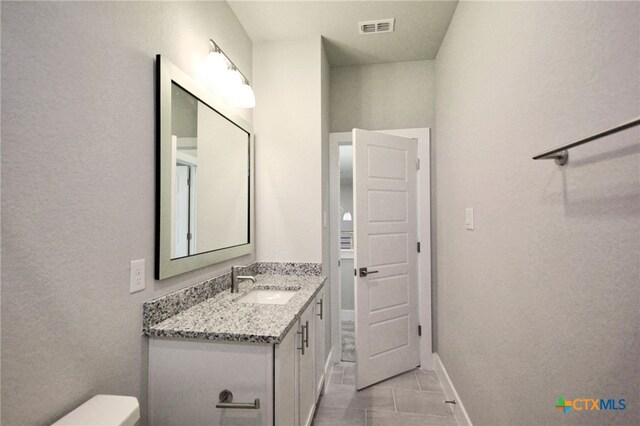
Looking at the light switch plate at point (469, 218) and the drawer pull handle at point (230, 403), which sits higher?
the light switch plate at point (469, 218)

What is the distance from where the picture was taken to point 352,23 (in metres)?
2.20

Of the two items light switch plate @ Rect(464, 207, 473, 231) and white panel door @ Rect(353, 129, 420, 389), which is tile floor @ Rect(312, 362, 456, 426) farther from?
light switch plate @ Rect(464, 207, 473, 231)

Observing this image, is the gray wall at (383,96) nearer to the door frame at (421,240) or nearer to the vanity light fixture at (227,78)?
the door frame at (421,240)

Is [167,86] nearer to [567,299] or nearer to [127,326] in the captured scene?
[127,326]

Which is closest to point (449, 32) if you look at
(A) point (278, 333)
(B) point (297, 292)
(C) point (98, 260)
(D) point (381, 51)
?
(D) point (381, 51)

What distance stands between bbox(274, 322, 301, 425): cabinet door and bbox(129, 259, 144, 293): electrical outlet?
1.94 ft

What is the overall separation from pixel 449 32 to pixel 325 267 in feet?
6.62

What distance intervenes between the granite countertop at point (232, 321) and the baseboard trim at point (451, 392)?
3.92ft

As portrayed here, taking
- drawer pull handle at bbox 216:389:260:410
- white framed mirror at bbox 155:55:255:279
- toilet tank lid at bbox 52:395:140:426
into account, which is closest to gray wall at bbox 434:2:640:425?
drawer pull handle at bbox 216:389:260:410

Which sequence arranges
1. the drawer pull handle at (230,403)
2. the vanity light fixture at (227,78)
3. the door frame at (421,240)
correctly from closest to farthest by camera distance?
the drawer pull handle at (230,403)
the vanity light fixture at (227,78)
the door frame at (421,240)

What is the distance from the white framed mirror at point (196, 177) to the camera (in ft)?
4.31

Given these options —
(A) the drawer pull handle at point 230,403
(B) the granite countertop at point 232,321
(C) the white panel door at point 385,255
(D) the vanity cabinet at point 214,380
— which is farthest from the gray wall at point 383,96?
(A) the drawer pull handle at point 230,403

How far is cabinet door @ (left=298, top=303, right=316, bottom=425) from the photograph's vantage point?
1516mm

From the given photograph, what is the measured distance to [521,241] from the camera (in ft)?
3.92
